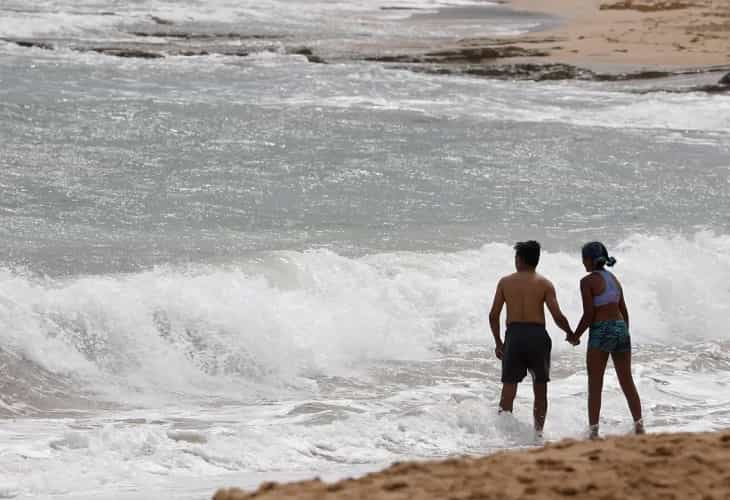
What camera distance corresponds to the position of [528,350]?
918 cm

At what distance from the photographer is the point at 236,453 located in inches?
348

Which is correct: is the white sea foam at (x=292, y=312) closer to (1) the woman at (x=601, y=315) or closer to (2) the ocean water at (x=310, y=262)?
(2) the ocean water at (x=310, y=262)

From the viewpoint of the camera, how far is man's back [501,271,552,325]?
916 centimetres

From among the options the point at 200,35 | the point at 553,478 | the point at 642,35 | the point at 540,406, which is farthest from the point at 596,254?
the point at 642,35

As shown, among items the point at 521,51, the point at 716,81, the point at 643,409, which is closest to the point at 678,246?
the point at 643,409

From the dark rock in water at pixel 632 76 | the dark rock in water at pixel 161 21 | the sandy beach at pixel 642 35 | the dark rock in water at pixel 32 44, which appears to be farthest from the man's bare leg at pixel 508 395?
the dark rock in water at pixel 161 21

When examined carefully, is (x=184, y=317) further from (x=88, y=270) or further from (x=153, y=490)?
(x=153, y=490)

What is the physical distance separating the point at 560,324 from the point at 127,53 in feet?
74.6

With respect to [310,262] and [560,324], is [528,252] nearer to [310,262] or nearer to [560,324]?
[560,324]

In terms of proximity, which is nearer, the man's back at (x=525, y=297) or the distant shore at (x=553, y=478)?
the distant shore at (x=553, y=478)

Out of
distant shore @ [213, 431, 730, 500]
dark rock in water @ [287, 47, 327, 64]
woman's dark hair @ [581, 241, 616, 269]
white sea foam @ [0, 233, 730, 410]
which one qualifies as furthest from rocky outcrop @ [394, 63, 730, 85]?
distant shore @ [213, 431, 730, 500]

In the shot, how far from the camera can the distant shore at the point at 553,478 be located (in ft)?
19.2

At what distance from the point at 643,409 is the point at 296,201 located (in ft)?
23.7

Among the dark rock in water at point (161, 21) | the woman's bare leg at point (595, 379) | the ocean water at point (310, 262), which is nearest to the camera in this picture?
the woman's bare leg at point (595, 379)
